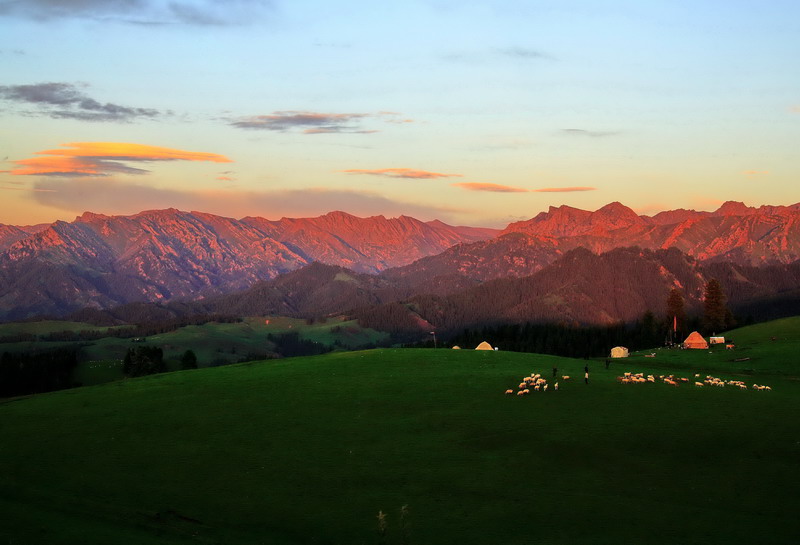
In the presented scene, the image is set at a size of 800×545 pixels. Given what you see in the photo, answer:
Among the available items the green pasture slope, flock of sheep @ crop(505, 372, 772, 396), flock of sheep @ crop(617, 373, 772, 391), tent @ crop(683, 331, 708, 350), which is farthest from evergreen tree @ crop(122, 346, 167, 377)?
flock of sheep @ crop(617, 373, 772, 391)

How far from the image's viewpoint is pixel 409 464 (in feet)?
188

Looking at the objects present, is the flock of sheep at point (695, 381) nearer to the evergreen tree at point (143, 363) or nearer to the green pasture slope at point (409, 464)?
the green pasture slope at point (409, 464)

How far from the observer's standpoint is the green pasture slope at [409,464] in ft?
148

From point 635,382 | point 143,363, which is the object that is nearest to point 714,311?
point 635,382

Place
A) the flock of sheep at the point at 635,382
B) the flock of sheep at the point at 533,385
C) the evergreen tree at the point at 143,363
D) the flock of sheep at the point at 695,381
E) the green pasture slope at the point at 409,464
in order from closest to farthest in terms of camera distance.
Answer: the green pasture slope at the point at 409,464 → the flock of sheep at the point at 533,385 → the flock of sheep at the point at 635,382 → the flock of sheep at the point at 695,381 → the evergreen tree at the point at 143,363

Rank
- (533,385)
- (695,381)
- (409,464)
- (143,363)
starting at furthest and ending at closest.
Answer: (143,363), (695,381), (533,385), (409,464)

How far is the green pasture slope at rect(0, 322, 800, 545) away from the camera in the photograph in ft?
148

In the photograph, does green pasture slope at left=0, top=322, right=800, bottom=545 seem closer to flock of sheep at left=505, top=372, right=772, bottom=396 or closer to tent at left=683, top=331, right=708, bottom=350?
flock of sheep at left=505, top=372, right=772, bottom=396

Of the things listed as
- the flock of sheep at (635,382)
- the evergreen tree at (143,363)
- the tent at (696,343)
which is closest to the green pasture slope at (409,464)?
the flock of sheep at (635,382)

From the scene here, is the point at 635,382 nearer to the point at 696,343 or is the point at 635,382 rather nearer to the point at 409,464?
the point at 409,464

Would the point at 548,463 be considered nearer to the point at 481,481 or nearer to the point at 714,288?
the point at 481,481

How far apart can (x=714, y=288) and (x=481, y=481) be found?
529 feet

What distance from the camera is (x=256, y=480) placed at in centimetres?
5506

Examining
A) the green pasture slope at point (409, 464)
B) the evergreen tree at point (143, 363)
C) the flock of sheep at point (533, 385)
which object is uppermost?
the flock of sheep at point (533, 385)
